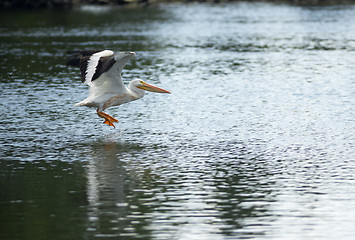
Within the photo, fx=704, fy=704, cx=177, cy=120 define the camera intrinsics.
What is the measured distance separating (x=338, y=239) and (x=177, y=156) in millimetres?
4704

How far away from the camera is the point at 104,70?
14.3 m

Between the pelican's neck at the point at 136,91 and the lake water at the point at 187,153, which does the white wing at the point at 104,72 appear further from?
the lake water at the point at 187,153

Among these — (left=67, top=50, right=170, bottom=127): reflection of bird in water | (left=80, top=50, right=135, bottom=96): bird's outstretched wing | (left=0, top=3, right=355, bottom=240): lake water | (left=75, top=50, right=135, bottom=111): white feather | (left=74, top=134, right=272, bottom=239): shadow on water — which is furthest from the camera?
(left=75, top=50, right=135, bottom=111): white feather

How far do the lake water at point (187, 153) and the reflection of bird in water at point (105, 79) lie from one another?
2.05 feet

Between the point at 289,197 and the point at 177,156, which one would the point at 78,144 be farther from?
the point at 289,197

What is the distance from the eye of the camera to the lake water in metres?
9.22

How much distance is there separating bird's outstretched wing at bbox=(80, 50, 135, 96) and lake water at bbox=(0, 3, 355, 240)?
90cm

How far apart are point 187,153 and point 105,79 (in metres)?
2.96

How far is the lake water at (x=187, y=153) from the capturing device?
9.22 metres

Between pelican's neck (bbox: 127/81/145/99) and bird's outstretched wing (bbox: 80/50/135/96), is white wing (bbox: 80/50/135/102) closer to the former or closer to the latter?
bird's outstretched wing (bbox: 80/50/135/96)

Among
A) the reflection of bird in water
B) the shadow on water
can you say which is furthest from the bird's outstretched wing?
the shadow on water

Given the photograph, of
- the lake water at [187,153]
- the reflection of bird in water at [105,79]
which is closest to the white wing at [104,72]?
the reflection of bird in water at [105,79]

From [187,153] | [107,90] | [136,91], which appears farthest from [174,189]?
[136,91]

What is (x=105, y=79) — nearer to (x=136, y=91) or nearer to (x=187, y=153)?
(x=136, y=91)
